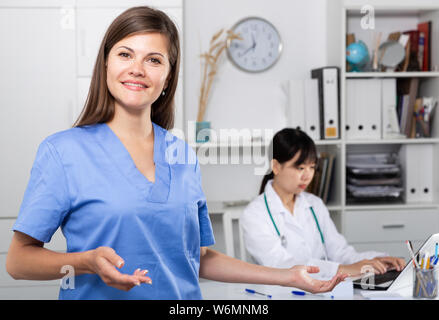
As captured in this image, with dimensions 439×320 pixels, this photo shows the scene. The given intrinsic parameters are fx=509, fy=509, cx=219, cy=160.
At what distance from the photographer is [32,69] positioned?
2475 millimetres

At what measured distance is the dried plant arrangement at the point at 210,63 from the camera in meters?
2.81

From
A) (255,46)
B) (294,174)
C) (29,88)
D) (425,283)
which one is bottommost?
(425,283)

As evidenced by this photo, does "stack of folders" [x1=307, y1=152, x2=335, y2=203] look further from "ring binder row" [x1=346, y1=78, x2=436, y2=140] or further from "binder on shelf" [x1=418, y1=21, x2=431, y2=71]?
"binder on shelf" [x1=418, y1=21, x2=431, y2=71]

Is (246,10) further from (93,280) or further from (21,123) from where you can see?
(93,280)

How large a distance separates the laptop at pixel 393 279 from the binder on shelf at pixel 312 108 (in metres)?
1.22

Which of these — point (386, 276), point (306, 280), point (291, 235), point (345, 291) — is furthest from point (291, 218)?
point (306, 280)

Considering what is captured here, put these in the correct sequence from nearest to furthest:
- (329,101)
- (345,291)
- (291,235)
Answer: (345,291), (291,235), (329,101)

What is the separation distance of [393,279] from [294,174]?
667 millimetres

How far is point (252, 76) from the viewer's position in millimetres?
2959

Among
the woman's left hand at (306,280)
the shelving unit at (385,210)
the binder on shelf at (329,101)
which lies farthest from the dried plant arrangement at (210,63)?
the woman's left hand at (306,280)

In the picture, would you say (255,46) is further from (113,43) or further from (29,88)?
(113,43)

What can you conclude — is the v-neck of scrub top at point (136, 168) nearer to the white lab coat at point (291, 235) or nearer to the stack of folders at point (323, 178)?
the white lab coat at point (291, 235)

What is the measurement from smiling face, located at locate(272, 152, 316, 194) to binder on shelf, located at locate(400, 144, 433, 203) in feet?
3.23
